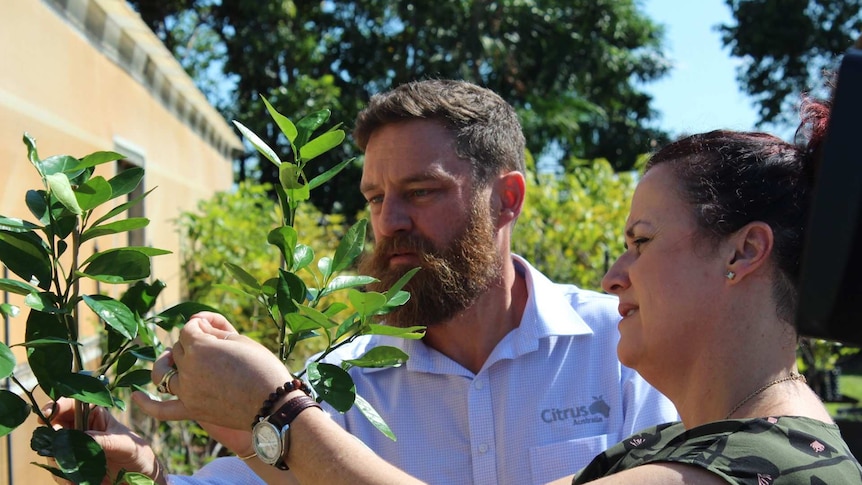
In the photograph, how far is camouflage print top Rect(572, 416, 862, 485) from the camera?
1403 mm

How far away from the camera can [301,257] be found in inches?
65.2

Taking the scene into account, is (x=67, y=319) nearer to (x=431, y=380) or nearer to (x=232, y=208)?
(x=431, y=380)

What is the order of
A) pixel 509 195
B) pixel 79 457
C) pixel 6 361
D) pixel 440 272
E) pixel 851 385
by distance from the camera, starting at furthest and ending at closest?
pixel 851 385
pixel 509 195
pixel 440 272
pixel 79 457
pixel 6 361

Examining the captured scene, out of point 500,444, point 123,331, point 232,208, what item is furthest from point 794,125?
point 232,208

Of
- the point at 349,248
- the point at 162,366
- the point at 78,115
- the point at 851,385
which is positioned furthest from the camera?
the point at 851,385

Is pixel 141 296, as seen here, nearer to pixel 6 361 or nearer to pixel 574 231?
pixel 6 361

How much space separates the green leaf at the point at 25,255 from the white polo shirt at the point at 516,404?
A: 2.88 ft

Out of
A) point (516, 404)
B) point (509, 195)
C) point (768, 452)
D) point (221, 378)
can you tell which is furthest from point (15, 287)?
point (509, 195)

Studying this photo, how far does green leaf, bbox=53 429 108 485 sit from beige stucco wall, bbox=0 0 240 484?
1.51ft

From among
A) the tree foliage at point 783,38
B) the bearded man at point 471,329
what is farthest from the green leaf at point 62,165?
the tree foliage at point 783,38

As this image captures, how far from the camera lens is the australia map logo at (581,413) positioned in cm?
238

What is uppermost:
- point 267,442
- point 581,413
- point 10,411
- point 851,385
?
point 10,411

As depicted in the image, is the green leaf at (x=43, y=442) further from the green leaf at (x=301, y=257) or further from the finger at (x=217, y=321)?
the green leaf at (x=301, y=257)

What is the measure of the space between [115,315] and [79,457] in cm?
25
